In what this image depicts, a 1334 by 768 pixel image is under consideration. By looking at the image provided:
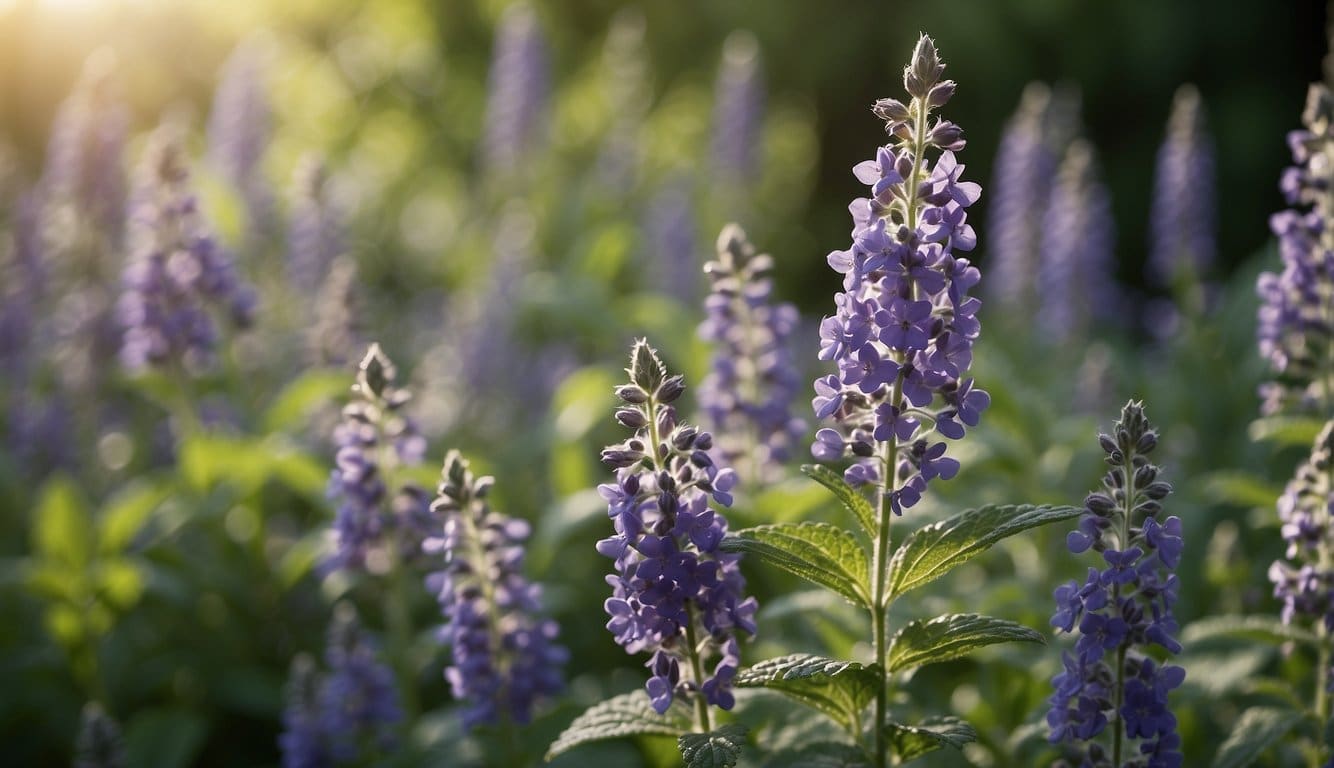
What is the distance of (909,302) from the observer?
8.71 ft

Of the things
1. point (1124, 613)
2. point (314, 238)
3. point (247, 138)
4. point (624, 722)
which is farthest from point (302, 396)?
point (1124, 613)

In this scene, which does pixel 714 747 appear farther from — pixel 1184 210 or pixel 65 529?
pixel 1184 210

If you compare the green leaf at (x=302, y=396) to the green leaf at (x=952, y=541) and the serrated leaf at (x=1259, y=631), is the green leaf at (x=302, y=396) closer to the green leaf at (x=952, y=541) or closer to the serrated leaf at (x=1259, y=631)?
the green leaf at (x=952, y=541)

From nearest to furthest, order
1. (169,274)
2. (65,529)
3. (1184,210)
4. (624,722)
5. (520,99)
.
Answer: (624,722), (65,529), (169,274), (1184,210), (520,99)

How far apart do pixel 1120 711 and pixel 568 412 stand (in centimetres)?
337

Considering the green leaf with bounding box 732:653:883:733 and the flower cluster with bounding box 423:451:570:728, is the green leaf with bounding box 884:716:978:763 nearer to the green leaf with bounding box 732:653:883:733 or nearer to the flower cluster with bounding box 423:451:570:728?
the green leaf with bounding box 732:653:883:733

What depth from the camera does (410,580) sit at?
593cm

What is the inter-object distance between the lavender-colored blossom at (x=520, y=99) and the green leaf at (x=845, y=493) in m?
6.82

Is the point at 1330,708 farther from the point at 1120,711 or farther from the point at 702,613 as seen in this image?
the point at 702,613

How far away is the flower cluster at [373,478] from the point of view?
392 centimetres

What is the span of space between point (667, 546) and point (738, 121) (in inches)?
256

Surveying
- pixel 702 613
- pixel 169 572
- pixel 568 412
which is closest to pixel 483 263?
pixel 568 412

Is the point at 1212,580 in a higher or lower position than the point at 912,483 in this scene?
higher

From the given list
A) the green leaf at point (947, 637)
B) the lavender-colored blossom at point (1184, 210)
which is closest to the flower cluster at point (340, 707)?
the green leaf at point (947, 637)
